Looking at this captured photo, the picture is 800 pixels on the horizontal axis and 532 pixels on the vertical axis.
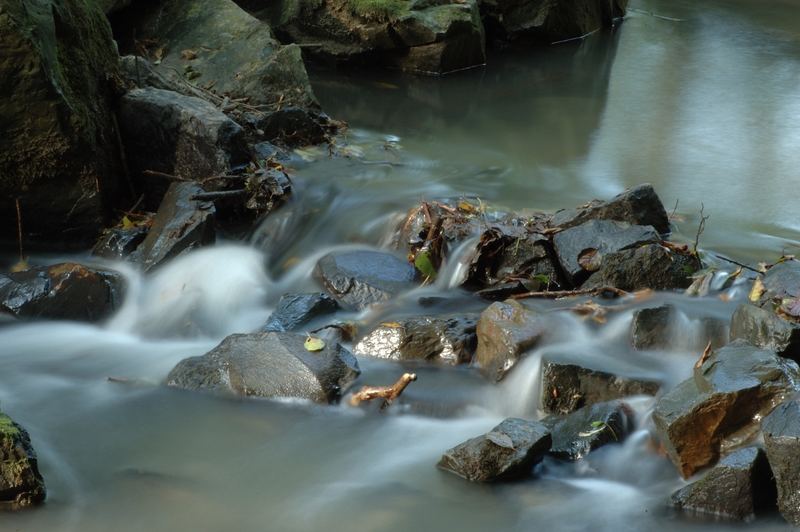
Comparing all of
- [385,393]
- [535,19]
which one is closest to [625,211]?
[385,393]

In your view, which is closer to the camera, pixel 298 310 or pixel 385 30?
pixel 298 310

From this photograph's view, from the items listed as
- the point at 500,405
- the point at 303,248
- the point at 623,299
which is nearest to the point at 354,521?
the point at 500,405

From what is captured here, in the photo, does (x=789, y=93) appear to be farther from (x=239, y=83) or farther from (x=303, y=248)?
(x=303, y=248)

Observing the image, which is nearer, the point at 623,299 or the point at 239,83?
the point at 623,299

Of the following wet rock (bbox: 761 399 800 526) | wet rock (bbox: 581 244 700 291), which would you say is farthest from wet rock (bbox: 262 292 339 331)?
wet rock (bbox: 761 399 800 526)

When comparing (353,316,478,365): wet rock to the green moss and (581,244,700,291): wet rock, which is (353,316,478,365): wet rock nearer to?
(581,244,700,291): wet rock

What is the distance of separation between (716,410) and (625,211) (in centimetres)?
225

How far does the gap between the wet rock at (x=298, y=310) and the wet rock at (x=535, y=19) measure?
8522 millimetres

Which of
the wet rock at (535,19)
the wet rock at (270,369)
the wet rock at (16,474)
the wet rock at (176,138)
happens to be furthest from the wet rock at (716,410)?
the wet rock at (535,19)

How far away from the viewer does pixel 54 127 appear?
5.88m

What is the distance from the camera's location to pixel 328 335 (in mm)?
5023

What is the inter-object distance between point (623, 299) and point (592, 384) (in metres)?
0.93

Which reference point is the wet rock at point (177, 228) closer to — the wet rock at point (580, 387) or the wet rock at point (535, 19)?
the wet rock at point (580, 387)

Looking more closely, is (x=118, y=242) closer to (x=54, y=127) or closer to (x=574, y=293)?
(x=54, y=127)
